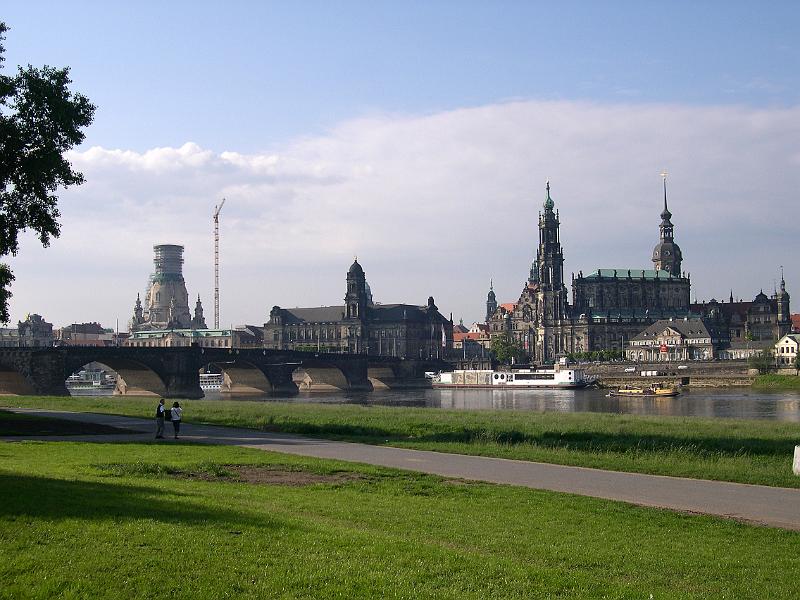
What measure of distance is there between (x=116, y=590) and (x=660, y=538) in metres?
7.84

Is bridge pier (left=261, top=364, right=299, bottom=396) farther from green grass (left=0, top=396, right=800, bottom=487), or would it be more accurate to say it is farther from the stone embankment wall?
green grass (left=0, top=396, right=800, bottom=487)

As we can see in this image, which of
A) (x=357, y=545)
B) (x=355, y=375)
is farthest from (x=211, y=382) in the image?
(x=357, y=545)

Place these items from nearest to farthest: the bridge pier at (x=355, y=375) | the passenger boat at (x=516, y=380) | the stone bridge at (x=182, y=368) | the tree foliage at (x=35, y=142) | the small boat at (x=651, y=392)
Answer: the tree foliage at (x=35, y=142) → the stone bridge at (x=182, y=368) → the small boat at (x=651, y=392) → the passenger boat at (x=516, y=380) → the bridge pier at (x=355, y=375)

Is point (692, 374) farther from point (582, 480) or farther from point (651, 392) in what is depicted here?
point (582, 480)

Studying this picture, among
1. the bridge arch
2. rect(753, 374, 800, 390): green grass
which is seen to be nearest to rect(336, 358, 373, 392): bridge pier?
the bridge arch

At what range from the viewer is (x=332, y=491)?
18.5 m

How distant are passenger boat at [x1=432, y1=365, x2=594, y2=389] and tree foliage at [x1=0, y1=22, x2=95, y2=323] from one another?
399 ft

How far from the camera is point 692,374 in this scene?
16238 centimetres

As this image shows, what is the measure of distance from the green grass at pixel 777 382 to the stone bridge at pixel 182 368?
60.6m

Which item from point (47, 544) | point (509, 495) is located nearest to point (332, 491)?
point (509, 495)

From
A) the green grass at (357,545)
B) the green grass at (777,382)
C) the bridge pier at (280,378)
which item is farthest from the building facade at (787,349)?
the green grass at (357,545)

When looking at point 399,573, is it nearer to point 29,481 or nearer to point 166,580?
point 166,580

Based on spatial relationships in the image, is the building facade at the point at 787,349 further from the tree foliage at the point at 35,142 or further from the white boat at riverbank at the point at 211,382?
the tree foliage at the point at 35,142

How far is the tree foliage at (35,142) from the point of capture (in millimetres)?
36562
